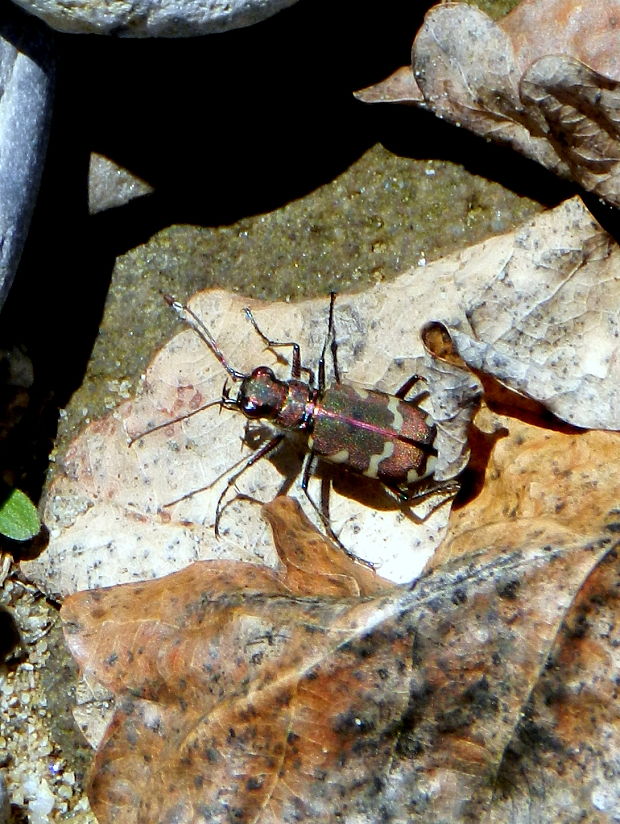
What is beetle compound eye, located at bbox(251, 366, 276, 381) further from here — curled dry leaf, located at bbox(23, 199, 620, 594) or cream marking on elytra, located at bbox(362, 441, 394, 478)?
cream marking on elytra, located at bbox(362, 441, 394, 478)

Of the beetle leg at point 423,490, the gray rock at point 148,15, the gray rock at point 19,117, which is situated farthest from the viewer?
the beetle leg at point 423,490

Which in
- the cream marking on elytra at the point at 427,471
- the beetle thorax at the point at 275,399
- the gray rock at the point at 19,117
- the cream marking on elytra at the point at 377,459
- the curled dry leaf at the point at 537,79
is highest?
the gray rock at the point at 19,117

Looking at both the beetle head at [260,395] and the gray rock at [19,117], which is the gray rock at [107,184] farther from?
the beetle head at [260,395]

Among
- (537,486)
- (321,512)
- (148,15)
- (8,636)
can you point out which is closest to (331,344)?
(321,512)

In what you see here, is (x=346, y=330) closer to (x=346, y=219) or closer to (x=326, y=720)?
(x=346, y=219)

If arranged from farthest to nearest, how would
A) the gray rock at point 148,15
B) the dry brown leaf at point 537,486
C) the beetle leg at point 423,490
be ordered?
the beetle leg at point 423,490
the gray rock at point 148,15
the dry brown leaf at point 537,486

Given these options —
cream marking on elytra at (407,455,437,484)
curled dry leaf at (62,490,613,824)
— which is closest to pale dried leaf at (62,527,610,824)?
curled dry leaf at (62,490,613,824)

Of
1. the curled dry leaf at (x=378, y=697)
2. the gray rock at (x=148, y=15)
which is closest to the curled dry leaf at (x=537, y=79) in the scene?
the gray rock at (x=148, y=15)
